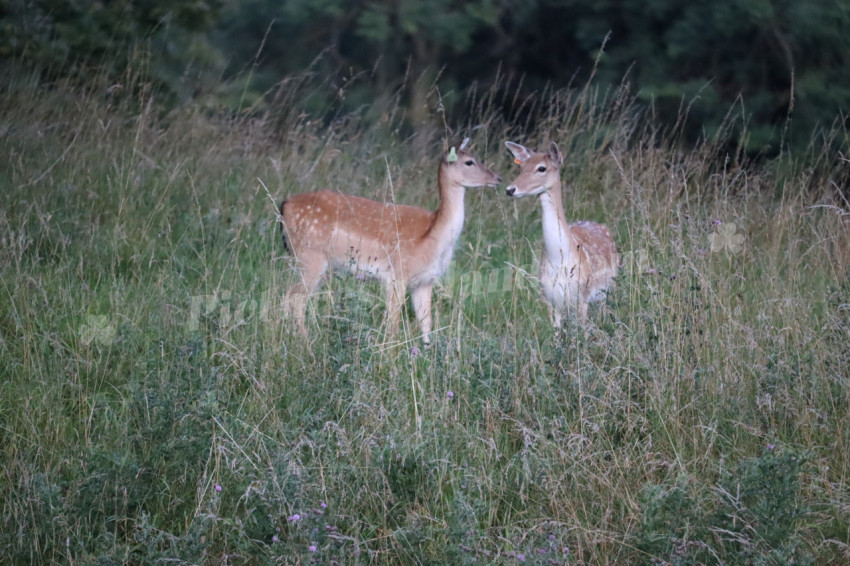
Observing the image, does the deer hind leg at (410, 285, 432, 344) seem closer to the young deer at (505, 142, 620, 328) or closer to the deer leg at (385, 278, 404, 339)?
the deer leg at (385, 278, 404, 339)

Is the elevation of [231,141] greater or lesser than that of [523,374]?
lesser

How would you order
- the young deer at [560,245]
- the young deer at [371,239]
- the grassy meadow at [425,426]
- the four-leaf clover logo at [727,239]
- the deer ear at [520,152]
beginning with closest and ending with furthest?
the grassy meadow at [425,426] < the four-leaf clover logo at [727,239] < the young deer at [560,245] < the young deer at [371,239] < the deer ear at [520,152]

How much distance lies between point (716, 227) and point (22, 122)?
510 cm

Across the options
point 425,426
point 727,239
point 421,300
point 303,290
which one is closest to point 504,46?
point 421,300

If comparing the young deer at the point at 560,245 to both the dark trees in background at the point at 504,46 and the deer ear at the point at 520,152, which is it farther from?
the dark trees in background at the point at 504,46

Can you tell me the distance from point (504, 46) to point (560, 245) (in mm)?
9931

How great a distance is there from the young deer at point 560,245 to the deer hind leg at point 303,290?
1.23m

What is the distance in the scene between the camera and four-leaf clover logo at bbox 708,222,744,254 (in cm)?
516

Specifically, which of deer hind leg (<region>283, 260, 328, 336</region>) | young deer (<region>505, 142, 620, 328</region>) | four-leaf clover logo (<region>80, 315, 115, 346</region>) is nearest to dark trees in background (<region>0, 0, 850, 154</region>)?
young deer (<region>505, 142, 620, 328</region>)

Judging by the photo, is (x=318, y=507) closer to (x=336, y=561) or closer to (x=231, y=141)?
(x=336, y=561)

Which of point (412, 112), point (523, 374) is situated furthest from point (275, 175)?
point (412, 112)

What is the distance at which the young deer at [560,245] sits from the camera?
5742 millimetres

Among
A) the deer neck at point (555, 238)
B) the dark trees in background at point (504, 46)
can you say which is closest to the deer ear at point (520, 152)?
the deer neck at point (555, 238)

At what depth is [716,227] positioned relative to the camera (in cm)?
516
